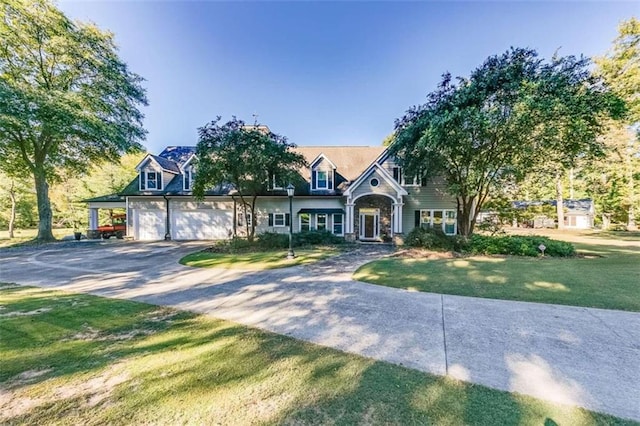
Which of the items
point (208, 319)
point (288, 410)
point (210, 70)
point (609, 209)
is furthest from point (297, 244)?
point (609, 209)

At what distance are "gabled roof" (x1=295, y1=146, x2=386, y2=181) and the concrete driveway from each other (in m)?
14.3

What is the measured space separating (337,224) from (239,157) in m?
9.44

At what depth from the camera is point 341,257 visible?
1309cm

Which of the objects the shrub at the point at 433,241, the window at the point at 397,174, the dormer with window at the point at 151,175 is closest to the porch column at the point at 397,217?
the shrub at the point at 433,241

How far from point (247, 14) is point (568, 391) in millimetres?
17223

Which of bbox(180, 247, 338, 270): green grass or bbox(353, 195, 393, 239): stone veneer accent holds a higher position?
bbox(353, 195, 393, 239): stone veneer accent

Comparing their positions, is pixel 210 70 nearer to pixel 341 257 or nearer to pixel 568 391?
pixel 341 257

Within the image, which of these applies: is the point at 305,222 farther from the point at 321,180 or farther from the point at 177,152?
the point at 177,152

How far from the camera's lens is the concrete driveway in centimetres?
337

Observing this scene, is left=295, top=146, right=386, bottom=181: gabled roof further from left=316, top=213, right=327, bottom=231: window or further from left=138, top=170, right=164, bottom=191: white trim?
left=138, top=170, right=164, bottom=191: white trim

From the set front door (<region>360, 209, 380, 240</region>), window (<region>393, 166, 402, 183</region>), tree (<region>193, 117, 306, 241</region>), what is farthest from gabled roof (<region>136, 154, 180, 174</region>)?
window (<region>393, 166, 402, 183</region>)

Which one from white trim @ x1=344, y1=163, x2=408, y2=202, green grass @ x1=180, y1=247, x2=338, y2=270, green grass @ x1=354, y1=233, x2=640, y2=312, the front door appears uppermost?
white trim @ x1=344, y1=163, x2=408, y2=202

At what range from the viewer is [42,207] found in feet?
65.2

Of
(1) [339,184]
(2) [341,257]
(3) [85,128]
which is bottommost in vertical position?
(2) [341,257]
